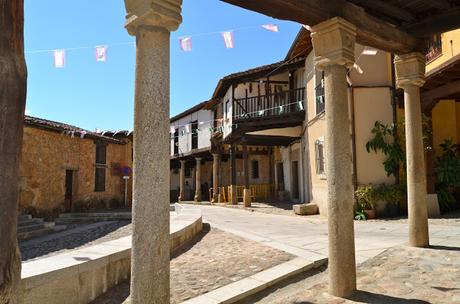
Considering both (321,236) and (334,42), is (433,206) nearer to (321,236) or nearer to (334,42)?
(321,236)

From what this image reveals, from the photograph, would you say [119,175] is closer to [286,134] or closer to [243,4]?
[286,134]

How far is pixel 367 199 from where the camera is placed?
10039 mm

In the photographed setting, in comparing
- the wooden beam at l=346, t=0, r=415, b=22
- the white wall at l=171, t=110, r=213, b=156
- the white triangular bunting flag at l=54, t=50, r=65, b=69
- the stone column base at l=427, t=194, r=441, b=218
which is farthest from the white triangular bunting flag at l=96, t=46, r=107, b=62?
the white wall at l=171, t=110, r=213, b=156

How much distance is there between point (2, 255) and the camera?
1.54 m

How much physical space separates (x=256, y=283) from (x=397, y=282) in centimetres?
158

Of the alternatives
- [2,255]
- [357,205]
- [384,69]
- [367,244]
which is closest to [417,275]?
[367,244]

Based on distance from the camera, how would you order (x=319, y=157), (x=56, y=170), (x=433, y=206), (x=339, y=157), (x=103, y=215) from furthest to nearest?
(x=56, y=170) < (x=103, y=215) < (x=319, y=157) < (x=433, y=206) < (x=339, y=157)

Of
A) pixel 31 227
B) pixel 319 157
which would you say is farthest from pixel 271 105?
pixel 31 227

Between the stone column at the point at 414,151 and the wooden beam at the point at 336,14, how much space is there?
0.46 meters

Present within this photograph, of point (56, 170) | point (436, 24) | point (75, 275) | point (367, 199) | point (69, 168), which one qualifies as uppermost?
point (436, 24)

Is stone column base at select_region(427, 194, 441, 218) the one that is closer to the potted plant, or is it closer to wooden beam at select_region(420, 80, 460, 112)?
the potted plant

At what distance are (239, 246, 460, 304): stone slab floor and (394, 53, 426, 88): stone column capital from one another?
247cm

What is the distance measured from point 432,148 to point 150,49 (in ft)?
32.2

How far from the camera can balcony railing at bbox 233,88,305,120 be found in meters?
14.6
